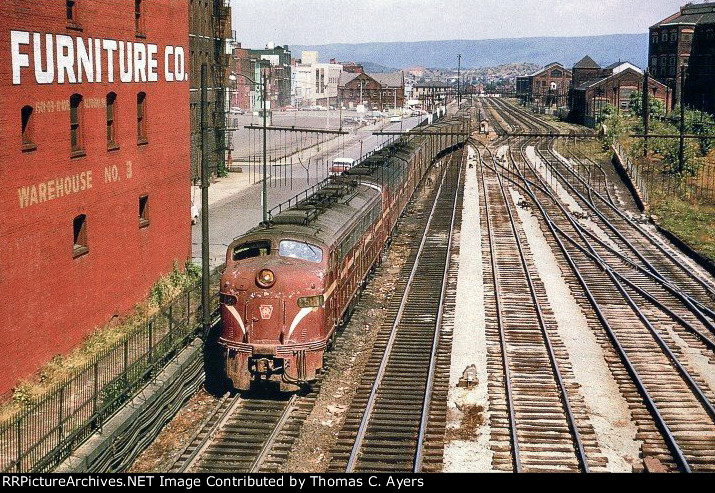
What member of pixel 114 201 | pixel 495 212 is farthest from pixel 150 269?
pixel 495 212

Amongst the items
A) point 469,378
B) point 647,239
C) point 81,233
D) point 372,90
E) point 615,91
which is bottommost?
point 469,378

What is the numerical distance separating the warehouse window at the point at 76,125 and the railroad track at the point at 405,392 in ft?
30.1

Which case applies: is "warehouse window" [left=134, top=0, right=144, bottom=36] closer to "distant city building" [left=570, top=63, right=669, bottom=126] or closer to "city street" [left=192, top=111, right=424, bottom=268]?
"city street" [left=192, top=111, right=424, bottom=268]

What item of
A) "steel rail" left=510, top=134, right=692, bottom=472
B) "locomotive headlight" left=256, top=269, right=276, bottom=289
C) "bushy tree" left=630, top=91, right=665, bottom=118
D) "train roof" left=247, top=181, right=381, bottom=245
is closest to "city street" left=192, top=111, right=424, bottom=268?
"train roof" left=247, top=181, right=381, bottom=245

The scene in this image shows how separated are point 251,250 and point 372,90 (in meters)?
134

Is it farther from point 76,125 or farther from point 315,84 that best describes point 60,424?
point 315,84

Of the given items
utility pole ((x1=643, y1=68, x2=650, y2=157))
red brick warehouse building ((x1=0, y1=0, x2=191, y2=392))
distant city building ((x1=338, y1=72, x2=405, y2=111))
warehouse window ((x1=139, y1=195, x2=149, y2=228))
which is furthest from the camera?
distant city building ((x1=338, y1=72, x2=405, y2=111))

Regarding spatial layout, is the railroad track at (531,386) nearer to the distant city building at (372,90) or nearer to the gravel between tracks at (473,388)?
the gravel between tracks at (473,388)

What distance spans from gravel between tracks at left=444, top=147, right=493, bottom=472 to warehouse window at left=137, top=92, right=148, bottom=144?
1097cm

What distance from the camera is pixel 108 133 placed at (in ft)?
82.0

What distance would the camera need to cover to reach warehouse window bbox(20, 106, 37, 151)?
2002 cm

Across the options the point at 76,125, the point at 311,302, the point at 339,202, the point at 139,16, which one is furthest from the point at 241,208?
the point at 311,302

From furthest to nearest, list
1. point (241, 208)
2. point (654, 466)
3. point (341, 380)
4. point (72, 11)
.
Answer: point (241, 208) → point (72, 11) → point (341, 380) → point (654, 466)

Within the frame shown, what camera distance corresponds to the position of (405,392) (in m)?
20.2
